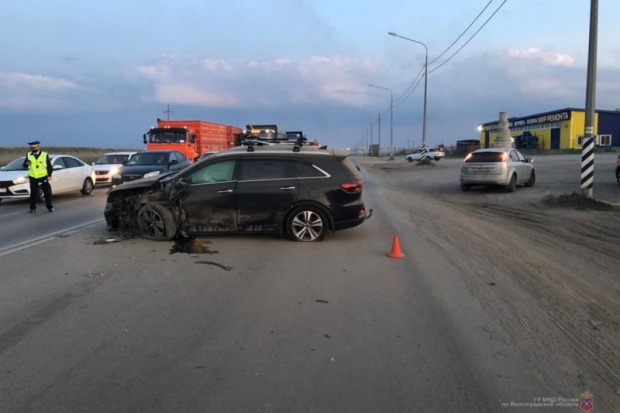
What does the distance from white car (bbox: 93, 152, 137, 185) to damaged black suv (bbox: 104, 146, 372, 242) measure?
12915mm

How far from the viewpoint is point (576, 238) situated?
30.7 feet

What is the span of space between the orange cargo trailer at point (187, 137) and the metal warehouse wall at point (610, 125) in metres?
54.3

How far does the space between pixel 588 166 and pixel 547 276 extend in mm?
9297

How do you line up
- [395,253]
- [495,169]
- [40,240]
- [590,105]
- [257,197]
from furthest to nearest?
[495,169], [590,105], [40,240], [257,197], [395,253]

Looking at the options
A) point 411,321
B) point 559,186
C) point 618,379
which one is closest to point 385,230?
point 411,321

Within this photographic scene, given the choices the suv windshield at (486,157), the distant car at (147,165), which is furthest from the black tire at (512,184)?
the distant car at (147,165)

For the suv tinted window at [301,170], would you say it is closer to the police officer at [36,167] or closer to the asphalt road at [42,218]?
the asphalt road at [42,218]

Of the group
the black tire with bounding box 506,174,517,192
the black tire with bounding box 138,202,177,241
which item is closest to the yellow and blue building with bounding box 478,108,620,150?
the black tire with bounding box 506,174,517,192

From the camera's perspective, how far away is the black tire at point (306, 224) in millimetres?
8766

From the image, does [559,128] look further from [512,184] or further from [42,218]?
[42,218]

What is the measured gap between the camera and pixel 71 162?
58.1ft

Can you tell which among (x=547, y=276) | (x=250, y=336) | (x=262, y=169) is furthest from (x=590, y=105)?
(x=250, y=336)

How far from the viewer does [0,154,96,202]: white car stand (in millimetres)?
15039

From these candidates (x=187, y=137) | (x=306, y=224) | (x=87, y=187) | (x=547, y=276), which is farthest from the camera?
(x=187, y=137)
